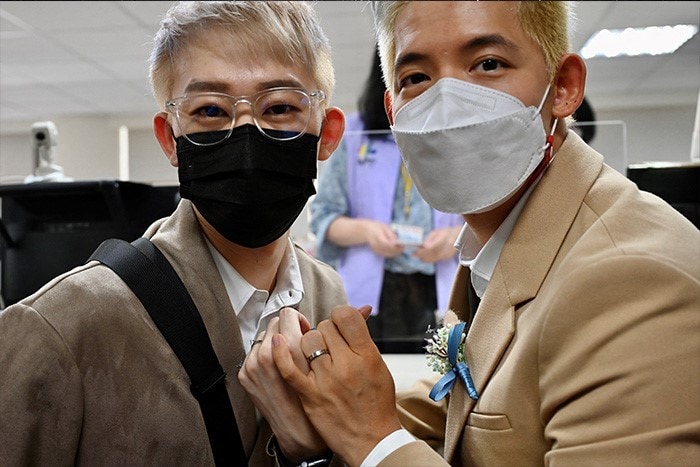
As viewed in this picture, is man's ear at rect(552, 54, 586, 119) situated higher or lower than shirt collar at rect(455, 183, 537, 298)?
higher

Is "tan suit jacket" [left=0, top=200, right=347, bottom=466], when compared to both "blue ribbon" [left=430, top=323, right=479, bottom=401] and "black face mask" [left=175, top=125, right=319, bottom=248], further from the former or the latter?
"blue ribbon" [left=430, top=323, right=479, bottom=401]

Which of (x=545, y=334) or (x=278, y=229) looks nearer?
(x=545, y=334)

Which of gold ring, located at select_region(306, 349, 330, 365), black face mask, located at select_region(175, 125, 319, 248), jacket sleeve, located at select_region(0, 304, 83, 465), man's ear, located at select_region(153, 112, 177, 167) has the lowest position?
jacket sleeve, located at select_region(0, 304, 83, 465)

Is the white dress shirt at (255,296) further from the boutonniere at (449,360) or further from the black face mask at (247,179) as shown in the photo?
the boutonniere at (449,360)

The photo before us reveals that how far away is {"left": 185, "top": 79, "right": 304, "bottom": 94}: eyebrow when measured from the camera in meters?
1.12

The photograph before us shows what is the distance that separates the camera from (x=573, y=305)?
0.84 meters

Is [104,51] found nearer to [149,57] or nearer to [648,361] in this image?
[149,57]

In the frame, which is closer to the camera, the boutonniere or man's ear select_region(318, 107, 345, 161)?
the boutonniere

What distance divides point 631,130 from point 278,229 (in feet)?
27.8

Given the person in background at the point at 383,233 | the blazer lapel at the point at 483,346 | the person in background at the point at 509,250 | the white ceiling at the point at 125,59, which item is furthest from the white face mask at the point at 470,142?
the white ceiling at the point at 125,59

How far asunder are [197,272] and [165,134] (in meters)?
0.27

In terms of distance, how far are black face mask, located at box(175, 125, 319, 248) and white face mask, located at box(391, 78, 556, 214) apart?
0.23 meters

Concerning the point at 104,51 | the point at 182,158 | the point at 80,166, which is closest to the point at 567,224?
the point at 182,158

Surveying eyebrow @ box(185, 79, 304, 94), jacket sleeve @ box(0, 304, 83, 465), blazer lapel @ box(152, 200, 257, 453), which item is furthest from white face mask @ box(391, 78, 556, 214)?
jacket sleeve @ box(0, 304, 83, 465)
